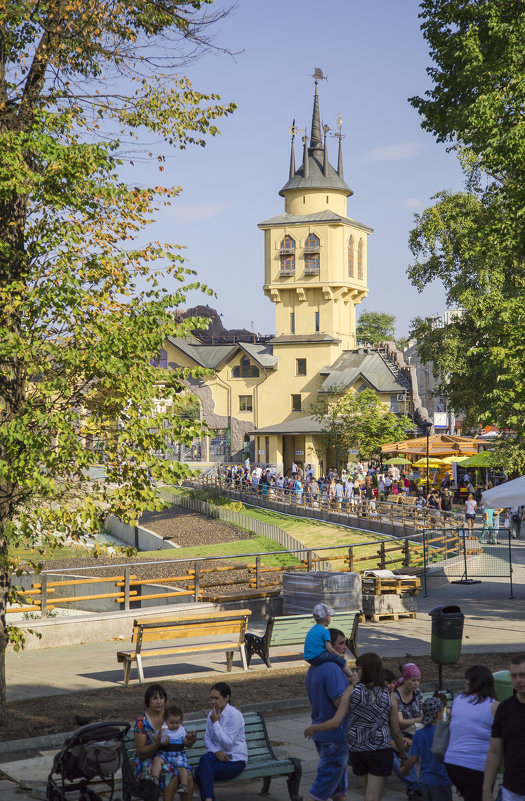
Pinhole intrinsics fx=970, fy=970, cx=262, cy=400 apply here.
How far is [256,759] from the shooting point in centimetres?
853

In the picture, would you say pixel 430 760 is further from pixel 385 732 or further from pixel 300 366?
pixel 300 366

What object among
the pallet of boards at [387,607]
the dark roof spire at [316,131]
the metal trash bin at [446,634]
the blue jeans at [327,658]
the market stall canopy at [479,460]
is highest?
the dark roof spire at [316,131]

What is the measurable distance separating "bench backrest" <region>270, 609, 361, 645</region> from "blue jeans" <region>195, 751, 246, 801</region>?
20.8 feet

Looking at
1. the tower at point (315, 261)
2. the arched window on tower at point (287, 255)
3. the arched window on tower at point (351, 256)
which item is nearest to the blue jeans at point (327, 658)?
the tower at point (315, 261)

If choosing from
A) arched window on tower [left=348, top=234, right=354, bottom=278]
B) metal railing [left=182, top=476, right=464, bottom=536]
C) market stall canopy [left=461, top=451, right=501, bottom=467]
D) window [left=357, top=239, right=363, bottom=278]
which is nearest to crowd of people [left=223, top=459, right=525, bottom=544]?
metal railing [left=182, top=476, right=464, bottom=536]

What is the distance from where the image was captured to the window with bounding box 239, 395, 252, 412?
7806 centimetres

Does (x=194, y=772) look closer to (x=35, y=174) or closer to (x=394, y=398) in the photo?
(x=35, y=174)

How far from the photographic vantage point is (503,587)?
919 inches

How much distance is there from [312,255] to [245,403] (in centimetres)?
1295

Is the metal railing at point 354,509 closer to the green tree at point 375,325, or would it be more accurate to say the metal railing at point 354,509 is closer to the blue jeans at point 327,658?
the blue jeans at point 327,658

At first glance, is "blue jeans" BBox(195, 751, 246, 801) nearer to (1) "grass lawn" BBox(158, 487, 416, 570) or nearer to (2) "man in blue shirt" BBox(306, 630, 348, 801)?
(2) "man in blue shirt" BBox(306, 630, 348, 801)

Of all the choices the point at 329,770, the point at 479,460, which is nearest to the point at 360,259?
the point at 479,460

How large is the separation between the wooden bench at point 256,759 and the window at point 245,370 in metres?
69.4

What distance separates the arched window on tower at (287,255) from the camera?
76938mm
